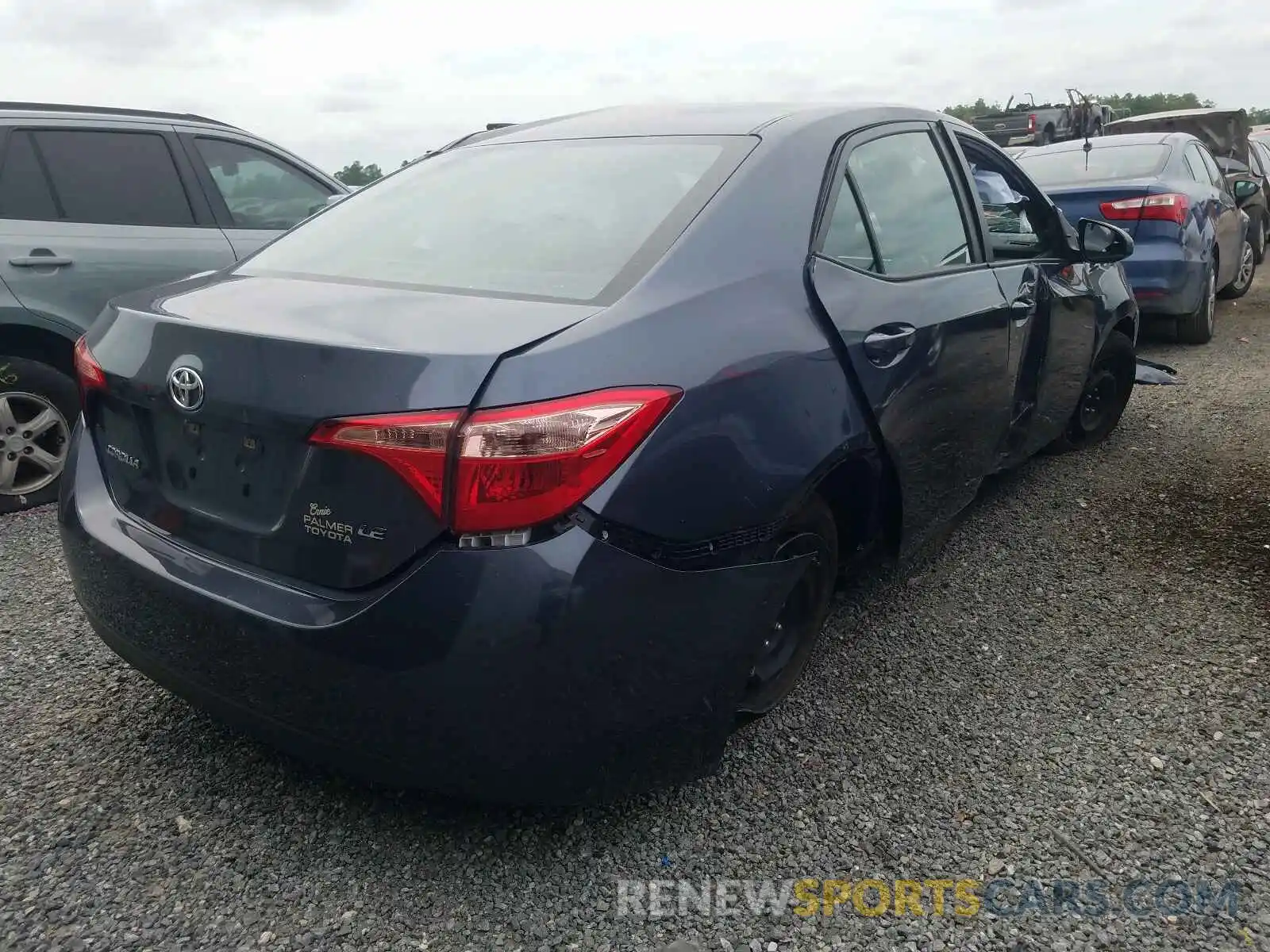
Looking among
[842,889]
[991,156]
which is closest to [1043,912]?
[842,889]

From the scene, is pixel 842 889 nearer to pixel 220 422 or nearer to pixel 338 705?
pixel 338 705

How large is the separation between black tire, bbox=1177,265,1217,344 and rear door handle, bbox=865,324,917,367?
5476 mm

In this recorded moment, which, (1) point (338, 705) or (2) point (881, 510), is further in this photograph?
(2) point (881, 510)

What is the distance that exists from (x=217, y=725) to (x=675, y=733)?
1.27m

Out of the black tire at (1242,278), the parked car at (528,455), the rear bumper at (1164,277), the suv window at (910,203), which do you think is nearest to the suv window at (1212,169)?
the black tire at (1242,278)

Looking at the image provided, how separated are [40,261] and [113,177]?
615 millimetres

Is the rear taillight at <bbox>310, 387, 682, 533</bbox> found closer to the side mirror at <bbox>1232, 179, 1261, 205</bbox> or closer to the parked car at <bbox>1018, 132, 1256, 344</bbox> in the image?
the parked car at <bbox>1018, 132, 1256, 344</bbox>

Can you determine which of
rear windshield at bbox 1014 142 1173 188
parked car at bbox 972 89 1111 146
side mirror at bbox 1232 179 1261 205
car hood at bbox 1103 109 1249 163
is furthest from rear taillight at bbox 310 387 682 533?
parked car at bbox 972 89 1111 146

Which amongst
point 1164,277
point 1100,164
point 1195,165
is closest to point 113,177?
point 1164,277

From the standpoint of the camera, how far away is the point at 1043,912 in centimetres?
199

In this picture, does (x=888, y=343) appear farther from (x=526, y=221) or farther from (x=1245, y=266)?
(x=1245, y=266)

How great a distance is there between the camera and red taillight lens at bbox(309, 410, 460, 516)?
1695 mm

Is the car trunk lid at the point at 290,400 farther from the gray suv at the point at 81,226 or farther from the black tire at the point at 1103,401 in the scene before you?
the black tire at the point at 1103,401

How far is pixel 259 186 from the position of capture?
5039 millimetres
